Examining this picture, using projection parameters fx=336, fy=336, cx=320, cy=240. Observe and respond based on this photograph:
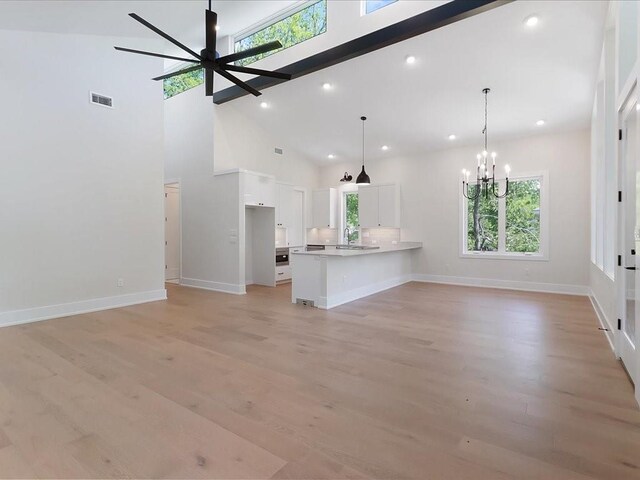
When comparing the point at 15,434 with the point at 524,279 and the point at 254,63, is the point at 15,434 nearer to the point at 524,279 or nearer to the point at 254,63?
the point at 254,63

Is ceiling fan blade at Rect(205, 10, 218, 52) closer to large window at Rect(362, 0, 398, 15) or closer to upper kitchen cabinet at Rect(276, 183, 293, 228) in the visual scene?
large window at Rect(362, 0, 398, 15)

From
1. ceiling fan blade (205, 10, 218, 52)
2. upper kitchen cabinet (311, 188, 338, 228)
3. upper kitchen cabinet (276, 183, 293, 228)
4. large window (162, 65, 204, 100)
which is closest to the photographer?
ceiling fan blade (205, 10, 218, 52)

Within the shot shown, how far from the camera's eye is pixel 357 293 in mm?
6047

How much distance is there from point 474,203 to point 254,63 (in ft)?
17.8

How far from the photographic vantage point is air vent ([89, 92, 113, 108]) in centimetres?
505

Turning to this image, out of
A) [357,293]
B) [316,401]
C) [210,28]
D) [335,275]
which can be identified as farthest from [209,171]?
[316,401]

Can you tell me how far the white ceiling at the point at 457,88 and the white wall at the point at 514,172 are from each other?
1.20ft

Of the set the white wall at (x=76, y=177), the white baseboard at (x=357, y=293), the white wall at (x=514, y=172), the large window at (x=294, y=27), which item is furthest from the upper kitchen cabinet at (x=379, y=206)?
the white wall at (x=76, y=177)

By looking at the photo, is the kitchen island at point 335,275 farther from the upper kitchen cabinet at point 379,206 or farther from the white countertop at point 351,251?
the upper kitchen cabinet at point 379,206

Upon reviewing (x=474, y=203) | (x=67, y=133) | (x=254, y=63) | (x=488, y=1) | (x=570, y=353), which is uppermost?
(x=254, y=63)

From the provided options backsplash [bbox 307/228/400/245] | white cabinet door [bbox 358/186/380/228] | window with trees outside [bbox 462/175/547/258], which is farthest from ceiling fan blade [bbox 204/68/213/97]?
backsplash [bbox 307/228/400/245]

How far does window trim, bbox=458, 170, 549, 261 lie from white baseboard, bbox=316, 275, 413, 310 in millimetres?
1592

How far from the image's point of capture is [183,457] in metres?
1.74

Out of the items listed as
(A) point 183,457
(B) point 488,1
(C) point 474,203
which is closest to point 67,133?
(A) point 183,457
